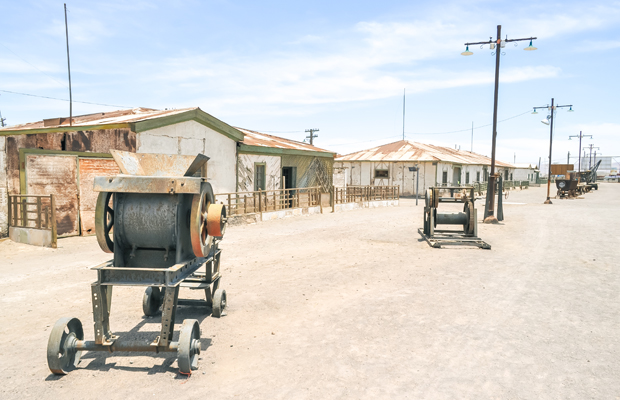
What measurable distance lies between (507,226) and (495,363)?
11802 mm

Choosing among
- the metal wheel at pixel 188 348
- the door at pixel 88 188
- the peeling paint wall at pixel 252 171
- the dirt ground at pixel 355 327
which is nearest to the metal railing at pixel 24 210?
the door at pixel 88 188

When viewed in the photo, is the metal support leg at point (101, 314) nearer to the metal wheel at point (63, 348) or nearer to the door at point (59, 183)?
the metal wheel at point (63, 348)

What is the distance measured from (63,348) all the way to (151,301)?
1.63 meters

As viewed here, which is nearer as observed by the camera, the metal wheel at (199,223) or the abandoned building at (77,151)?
the metal wheel at (199,223)

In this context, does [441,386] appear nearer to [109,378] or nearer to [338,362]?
[338,362]

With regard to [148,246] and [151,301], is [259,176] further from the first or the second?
[148,246]

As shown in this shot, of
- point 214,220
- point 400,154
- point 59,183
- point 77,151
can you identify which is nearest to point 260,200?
point 77,151

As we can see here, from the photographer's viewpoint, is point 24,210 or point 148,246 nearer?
point 148,246

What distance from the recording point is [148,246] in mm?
4484

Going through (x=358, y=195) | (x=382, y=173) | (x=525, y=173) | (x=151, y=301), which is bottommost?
(x=151, y=301)

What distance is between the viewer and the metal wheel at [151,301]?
5.50 meters

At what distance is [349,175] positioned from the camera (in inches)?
1427

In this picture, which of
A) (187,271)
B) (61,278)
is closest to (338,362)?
(187,271)

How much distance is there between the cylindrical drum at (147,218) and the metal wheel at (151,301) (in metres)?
1.26
